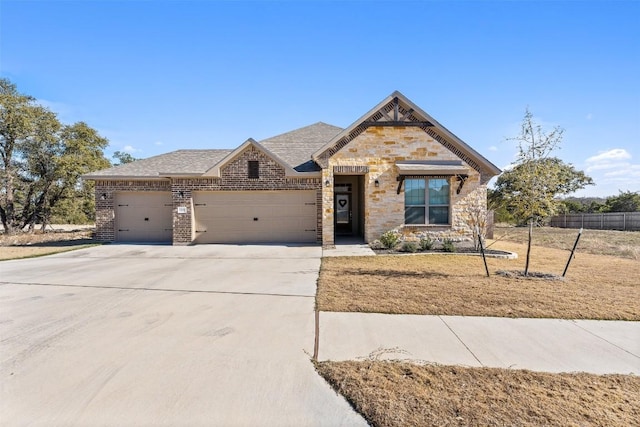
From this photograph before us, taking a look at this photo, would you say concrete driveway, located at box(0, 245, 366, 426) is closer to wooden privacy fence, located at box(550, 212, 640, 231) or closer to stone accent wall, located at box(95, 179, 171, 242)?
stone accent wall, located at box(95, 179, 171, 242)

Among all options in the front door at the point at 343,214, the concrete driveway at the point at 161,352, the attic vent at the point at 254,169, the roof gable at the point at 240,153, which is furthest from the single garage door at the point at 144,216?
the front door at the point at 343,214

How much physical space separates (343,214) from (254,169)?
558 centimetres

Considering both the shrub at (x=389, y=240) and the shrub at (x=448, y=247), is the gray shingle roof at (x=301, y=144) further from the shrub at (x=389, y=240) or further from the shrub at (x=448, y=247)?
the shrub at (x=448, y=247)

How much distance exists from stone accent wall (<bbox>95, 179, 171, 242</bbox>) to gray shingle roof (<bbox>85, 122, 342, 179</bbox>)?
0.40 metres

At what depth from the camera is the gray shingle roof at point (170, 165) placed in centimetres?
1438

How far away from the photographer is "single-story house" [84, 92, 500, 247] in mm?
12984

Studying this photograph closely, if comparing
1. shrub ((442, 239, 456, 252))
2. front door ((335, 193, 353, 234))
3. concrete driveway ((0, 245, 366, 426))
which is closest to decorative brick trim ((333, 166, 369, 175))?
front door ((335, 193, 353, 234))

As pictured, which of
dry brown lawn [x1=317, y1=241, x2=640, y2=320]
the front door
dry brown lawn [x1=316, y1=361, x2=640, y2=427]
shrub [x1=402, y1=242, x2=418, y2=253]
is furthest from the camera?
Result: the front door

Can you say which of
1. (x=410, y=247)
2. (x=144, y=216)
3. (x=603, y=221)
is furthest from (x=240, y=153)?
(x=603, y=221)

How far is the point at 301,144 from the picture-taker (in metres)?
17.0

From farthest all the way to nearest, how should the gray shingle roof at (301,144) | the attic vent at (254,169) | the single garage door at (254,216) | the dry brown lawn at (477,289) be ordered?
the gray shingle roof at (301,144) < the single garage door at (254,216) < the attic vent at (254,169) < the dry brown lawn at (477,289)

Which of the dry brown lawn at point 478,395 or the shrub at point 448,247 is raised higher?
the shrub at point 448,247

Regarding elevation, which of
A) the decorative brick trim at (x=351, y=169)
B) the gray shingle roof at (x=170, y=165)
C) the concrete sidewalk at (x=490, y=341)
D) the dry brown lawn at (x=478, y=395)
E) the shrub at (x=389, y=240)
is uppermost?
the gray shingle roof at (x=170, y=165)

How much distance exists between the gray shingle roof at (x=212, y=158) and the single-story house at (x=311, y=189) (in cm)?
14
